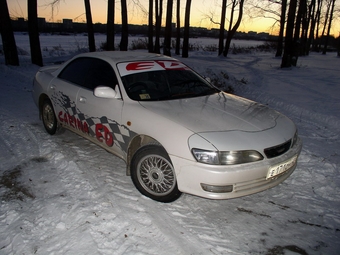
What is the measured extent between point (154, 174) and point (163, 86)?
128 centimetres

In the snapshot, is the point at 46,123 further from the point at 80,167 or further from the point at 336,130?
the point at 336,130

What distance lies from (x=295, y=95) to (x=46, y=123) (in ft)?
23.9

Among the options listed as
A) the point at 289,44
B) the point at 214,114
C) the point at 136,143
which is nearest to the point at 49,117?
the point at 136,143

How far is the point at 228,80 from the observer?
11367 mm

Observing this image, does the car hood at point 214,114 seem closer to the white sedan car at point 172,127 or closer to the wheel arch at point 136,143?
the white sedan car at point 172,127

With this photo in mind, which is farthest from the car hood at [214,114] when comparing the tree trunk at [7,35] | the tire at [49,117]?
the tree trunk at [7,35]

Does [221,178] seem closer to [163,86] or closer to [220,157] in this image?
[220,157]

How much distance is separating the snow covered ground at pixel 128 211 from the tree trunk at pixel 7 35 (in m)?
8.46

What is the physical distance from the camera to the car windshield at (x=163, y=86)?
144 inches

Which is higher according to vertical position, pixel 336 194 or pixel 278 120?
pixel 278 120

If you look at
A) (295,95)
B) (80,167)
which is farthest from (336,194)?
(295,95)

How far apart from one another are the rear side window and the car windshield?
0.30 meters

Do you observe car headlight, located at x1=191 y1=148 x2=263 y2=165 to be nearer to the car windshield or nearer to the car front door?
the car front door

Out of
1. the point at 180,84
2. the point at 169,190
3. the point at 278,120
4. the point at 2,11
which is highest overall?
the point at 2,11
